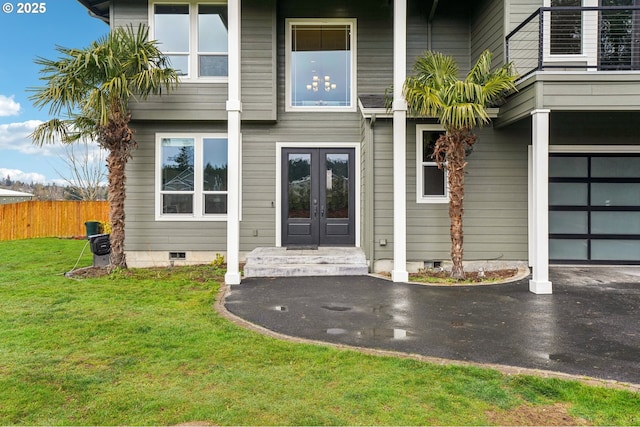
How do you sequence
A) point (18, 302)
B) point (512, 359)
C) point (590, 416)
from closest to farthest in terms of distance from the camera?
point (590, 416) → point (512, 359) → point (18, 302)

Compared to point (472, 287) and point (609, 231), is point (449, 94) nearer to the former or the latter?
point (472, 287)

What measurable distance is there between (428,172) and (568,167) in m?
2.91

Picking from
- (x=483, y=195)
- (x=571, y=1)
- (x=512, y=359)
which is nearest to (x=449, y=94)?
(x=483, y=195)

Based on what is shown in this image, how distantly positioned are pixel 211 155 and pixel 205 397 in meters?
6.39

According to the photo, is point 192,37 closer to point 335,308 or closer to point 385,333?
point 335,308

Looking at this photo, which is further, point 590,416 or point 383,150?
point 383,150

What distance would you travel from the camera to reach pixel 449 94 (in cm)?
599

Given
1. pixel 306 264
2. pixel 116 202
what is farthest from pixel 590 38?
pixel 116 202

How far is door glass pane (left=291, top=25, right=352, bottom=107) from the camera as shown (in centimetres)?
845

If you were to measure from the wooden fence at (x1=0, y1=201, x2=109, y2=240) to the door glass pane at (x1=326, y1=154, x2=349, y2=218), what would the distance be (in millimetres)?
10828

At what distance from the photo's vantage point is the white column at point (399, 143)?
639 centimetres

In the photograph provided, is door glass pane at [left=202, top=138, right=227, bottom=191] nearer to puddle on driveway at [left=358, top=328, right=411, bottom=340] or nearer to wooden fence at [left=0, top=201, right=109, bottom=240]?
puddle on driveway at [left=358, top=328, right=411, bottom=340]

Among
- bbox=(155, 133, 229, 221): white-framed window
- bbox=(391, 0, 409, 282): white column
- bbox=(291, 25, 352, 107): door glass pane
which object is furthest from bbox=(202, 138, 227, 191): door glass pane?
bbox=(391, 0, 409, 282): white column

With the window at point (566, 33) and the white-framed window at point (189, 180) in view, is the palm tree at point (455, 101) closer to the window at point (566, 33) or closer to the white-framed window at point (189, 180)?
the window at point (566, 33)
